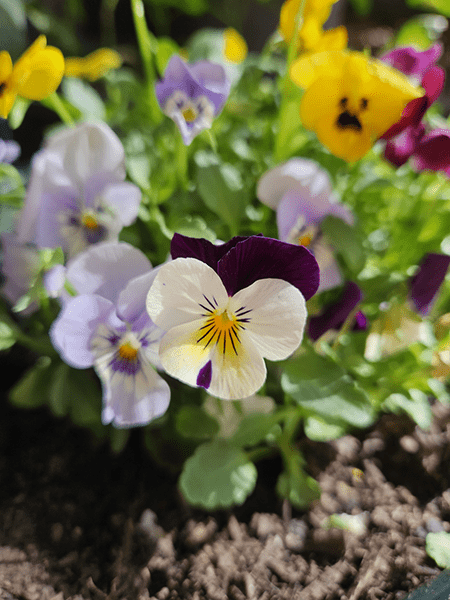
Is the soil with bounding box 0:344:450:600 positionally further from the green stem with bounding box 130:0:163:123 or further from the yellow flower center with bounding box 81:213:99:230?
the green stem with bounding box 130:0:163:123

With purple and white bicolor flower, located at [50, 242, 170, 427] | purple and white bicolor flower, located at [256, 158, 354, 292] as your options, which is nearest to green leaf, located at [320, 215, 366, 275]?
purple and white bicolor flower, located at [256, 158, 354, 292]

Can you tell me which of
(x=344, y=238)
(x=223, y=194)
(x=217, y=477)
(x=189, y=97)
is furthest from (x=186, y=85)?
(x=217, y=477)

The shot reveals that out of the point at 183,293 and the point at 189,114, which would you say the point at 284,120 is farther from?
the point at 183,293

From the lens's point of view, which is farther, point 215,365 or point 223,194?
point 223,194

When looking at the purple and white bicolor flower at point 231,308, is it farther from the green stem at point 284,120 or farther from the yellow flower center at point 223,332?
the green stem at point 284,120

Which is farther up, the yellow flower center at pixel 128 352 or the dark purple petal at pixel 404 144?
the dark purple petal at pixel 404 144

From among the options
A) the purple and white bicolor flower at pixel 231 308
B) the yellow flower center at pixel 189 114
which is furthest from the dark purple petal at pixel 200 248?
the yellow flower center at pixel 189 114

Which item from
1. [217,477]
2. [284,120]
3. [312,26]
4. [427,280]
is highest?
[312,26]
